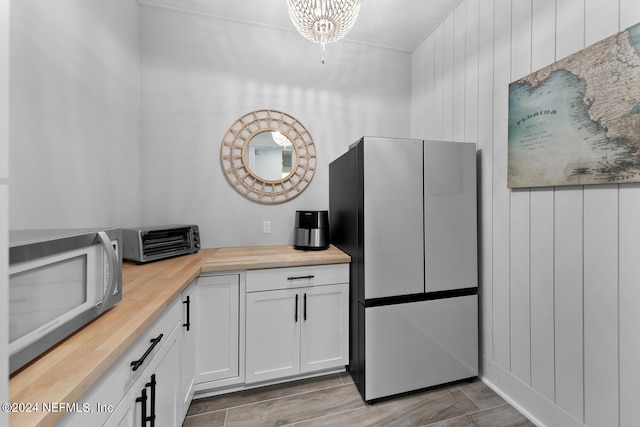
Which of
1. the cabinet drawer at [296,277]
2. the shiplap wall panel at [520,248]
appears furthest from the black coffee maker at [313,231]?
the shiplap wall panel at [520,248]

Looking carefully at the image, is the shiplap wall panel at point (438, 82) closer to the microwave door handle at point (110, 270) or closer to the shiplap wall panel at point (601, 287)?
the shiplap wall panel at point (601, 287)

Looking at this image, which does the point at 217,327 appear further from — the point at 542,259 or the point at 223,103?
the point at 542,259

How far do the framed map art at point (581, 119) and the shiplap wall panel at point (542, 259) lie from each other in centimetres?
10

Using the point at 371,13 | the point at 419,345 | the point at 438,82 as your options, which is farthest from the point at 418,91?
the point at 419,345

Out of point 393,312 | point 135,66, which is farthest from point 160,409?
point 135,66

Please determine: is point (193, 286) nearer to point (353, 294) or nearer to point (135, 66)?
point (353, 294)

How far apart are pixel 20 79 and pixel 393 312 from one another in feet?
7.04

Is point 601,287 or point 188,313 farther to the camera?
point 188,313

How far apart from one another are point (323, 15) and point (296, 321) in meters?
1.82

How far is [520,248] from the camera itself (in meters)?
1.58

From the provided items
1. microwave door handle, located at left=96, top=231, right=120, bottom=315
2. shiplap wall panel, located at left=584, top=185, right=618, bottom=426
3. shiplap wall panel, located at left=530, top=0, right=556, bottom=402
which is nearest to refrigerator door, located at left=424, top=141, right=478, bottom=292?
shiplap wall panel, located at left=530, top=0, right=556, bottom=402

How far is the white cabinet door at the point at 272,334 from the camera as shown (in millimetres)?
1679

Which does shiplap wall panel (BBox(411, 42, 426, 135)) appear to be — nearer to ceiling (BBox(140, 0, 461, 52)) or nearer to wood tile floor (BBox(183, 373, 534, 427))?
ceiling (BBox(140, 0, 461, 52))

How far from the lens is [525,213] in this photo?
5.05 ft
